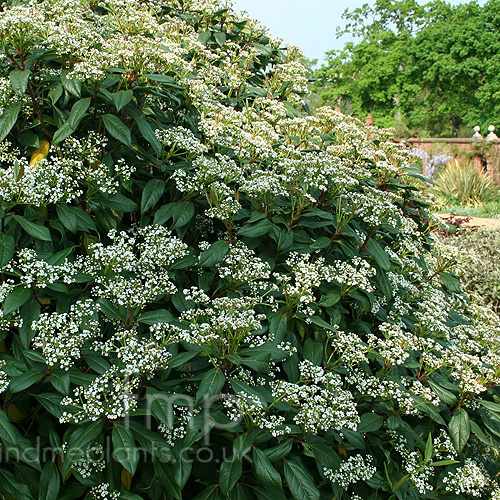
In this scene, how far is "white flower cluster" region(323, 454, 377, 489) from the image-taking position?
2104 millimetres

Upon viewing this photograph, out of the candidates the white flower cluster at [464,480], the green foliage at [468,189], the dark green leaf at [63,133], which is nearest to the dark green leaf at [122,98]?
the dark green leaf at [63,133]

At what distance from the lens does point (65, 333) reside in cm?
179

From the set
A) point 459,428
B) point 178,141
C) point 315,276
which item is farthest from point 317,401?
point 178,141

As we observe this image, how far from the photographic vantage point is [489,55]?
1688 inches

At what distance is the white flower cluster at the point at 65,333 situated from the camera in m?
1.77

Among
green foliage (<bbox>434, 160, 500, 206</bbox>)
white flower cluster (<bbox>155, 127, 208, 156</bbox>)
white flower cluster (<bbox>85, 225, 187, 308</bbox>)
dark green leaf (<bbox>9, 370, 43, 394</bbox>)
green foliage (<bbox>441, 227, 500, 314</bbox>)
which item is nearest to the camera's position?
dark green leaf (<bbox>9, 370, 43, 394</bbox>)

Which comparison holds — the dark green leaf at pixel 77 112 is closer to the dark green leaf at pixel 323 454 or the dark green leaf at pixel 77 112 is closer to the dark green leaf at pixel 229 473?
the dark green leaf at pixel 229 473

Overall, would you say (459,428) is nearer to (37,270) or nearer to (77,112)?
(37,270)

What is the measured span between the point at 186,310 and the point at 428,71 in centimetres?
4848

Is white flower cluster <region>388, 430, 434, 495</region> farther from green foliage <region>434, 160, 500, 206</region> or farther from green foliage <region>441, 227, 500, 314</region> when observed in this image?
green foliage <region>434, 160, 500, 206</region>

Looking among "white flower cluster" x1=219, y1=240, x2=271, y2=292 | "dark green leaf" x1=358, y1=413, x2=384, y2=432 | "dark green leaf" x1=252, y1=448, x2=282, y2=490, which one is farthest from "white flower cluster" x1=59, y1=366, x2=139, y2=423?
"dark green leaf" x1=358, y1=413, x2=384, y2=432

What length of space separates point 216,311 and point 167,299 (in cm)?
26

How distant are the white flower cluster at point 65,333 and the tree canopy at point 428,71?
140ft

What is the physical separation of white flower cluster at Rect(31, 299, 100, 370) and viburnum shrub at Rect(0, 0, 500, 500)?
1cm
